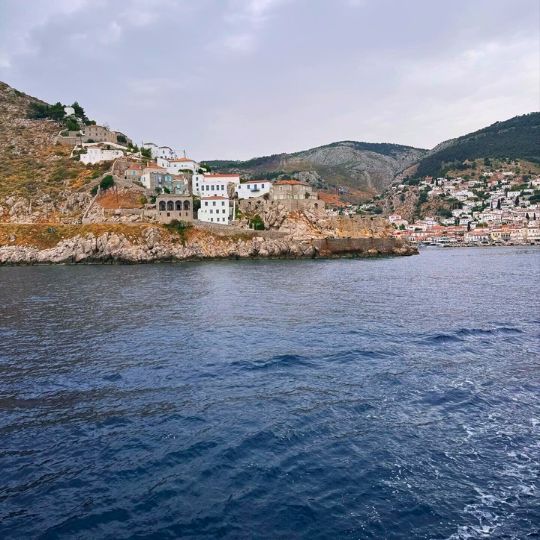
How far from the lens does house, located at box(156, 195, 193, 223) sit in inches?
3499

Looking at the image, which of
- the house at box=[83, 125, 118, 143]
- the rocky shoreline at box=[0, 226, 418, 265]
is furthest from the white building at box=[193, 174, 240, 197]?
the house at box=[83, 125, 118, 143]

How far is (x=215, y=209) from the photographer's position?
92312 millimetres

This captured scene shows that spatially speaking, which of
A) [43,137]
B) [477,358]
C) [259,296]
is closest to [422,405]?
[477,358]

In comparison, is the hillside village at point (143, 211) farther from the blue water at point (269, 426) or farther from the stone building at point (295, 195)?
the blue water at point (269, 426)

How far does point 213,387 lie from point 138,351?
6.98 meters

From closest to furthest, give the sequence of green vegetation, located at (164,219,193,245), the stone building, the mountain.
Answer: green vegetation, located at (164,219,193,245), the stone building, the mountain

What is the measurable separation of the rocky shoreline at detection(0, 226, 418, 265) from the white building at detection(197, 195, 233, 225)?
669 cm

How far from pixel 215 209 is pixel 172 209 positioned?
8.93 m

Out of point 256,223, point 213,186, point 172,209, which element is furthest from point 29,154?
point 256,223

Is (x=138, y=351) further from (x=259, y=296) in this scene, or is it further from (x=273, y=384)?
(x=259, y=296)

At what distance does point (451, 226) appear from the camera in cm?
19250

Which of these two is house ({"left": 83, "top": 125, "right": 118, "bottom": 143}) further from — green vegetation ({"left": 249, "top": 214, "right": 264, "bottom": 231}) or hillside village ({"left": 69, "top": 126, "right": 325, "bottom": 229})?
green vegetation ({"left": 249, "top": 214, "right": 264, "bottom": 231})

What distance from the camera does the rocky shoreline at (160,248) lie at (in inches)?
3068

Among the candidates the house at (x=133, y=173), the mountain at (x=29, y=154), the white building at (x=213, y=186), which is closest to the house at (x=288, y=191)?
the white building at (x=213, y=186)
